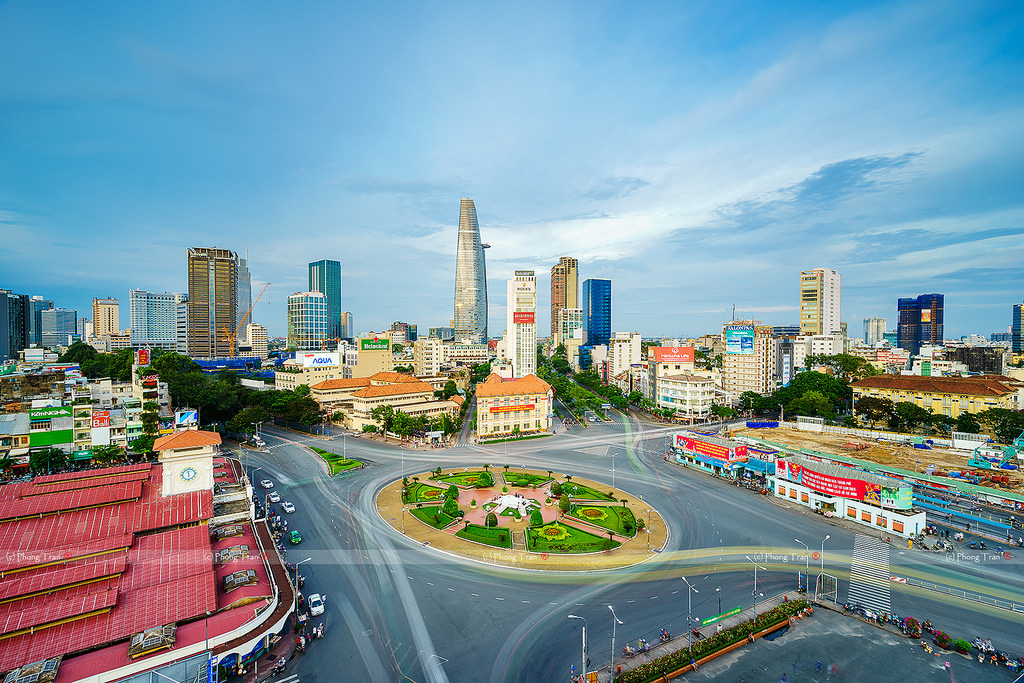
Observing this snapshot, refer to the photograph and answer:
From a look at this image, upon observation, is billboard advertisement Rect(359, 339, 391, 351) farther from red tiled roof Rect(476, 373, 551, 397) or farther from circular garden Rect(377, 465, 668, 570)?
circular garden Rect(377, 465, 668, 570)

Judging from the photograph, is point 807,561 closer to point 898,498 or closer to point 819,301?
point 898,498

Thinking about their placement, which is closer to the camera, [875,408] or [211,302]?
[875,408]

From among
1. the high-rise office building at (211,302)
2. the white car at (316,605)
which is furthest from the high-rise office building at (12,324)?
the white car at (316,605)

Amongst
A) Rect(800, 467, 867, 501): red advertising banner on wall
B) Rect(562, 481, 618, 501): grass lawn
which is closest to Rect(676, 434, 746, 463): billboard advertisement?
Rect(800, 467, 867, 501): red advertising banner on wall

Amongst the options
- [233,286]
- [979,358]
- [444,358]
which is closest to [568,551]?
[444,358]

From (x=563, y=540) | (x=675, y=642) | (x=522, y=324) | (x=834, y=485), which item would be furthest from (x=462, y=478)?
(x=522, y=324)

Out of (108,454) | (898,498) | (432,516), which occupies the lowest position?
(432,516)

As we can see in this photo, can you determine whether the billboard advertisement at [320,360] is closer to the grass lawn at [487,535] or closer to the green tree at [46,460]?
the green tree at [46,460]

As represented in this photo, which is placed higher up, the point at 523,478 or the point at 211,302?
the point at 211,302
